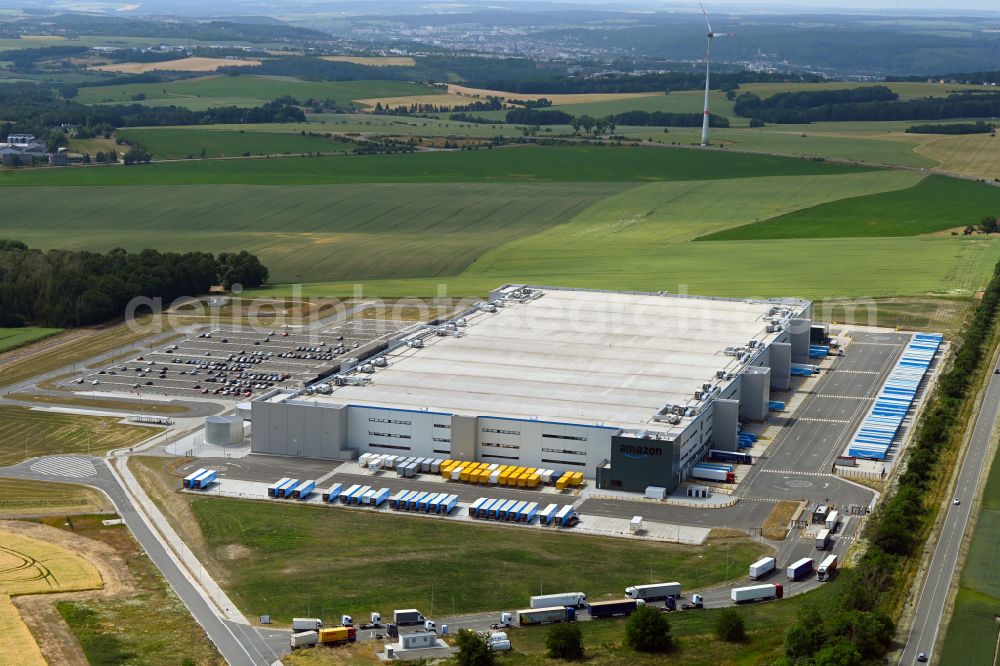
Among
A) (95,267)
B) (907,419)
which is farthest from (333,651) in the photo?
(95,267)

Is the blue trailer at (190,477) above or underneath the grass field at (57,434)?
above

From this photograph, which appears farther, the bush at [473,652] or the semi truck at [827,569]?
the semi truck at [827,569]

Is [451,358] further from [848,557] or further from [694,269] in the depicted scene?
[694,269]

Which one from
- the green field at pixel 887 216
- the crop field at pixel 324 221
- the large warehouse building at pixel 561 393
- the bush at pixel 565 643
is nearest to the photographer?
the bush at pixel 565 643

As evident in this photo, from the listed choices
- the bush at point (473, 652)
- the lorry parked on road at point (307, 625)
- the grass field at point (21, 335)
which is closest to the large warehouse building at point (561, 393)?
the lorry parked on road at point (307, 625)

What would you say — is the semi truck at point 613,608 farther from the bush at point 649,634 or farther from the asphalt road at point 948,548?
the asphalt road at point 948,548

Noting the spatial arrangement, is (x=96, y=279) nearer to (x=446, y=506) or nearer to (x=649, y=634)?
(x=446, y=506)

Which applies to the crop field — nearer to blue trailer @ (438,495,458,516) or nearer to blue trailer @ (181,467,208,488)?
blue trailer @ (181,467,208,488)

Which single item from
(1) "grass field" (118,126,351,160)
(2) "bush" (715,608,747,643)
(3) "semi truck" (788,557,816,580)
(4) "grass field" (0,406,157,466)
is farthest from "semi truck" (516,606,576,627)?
(1) "grass field" (118,126,351,160)
